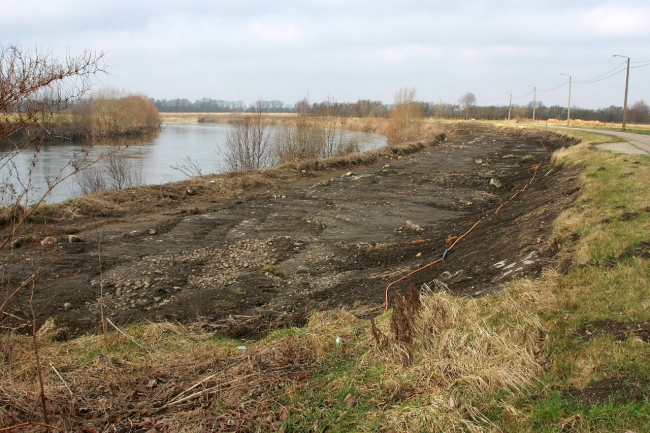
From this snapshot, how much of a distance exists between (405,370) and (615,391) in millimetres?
1379

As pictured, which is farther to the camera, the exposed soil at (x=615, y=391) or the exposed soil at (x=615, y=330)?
the exposed soil at (x=615, y=330)

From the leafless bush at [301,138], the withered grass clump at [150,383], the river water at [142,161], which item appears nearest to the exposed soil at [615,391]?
the withered grass clump at [150,383]

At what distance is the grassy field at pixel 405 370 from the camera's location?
10.3ft

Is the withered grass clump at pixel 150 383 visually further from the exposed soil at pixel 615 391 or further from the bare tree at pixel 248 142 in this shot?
the bare tree at pixel 248 142

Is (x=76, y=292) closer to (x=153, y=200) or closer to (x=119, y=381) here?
(x=119, y=381)

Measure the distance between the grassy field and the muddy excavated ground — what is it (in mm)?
789

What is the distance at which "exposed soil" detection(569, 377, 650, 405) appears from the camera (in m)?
2.97

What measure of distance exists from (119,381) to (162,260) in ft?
15.7

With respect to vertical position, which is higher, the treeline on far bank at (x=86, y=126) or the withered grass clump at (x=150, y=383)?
the treeline on far bank at (x=86, y=126)

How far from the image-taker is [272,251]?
30.3 ft

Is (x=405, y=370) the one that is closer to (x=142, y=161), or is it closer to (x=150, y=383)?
(x=150, y=383)

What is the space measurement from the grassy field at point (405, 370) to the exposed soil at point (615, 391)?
0.01 metres

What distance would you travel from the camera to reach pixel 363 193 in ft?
49.5

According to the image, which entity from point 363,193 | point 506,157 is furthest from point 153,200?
point 506,157
